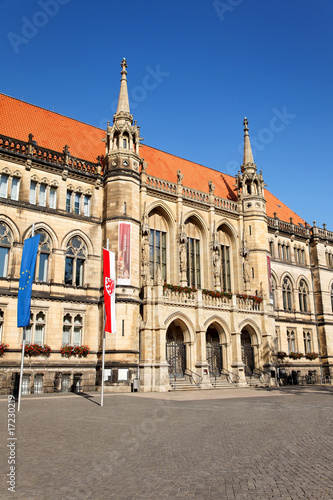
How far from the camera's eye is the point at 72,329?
86.0ft

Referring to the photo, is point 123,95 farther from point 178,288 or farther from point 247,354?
point 247,354

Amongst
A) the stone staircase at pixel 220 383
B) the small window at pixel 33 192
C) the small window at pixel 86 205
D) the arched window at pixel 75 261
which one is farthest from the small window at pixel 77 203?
the stone staircase at pixel 220 383

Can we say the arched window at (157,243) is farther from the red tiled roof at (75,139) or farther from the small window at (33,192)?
the small window at (33,192)

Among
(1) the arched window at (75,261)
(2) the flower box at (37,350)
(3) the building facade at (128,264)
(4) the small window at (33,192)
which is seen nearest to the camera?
(2) the flower box at (37,350)

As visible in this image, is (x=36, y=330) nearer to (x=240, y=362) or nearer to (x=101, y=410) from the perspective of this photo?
(x=101, y=410)

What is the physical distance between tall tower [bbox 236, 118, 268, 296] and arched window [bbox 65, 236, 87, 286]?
46.2ft

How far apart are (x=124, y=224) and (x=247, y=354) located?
562 inches

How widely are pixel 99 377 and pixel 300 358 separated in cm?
2116

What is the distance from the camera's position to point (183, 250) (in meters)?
31.8

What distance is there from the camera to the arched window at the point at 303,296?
4159 centimetres

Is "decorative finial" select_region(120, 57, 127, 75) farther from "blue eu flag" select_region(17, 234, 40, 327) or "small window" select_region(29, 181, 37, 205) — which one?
"blue eu flag" select_region(17, 234, 40, 327)

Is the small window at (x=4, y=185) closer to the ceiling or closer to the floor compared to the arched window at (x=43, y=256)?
closer to the ceiling

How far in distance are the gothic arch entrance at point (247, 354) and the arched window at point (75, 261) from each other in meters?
13.9

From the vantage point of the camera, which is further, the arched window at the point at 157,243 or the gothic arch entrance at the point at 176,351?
the arched window at the point at 157,243
